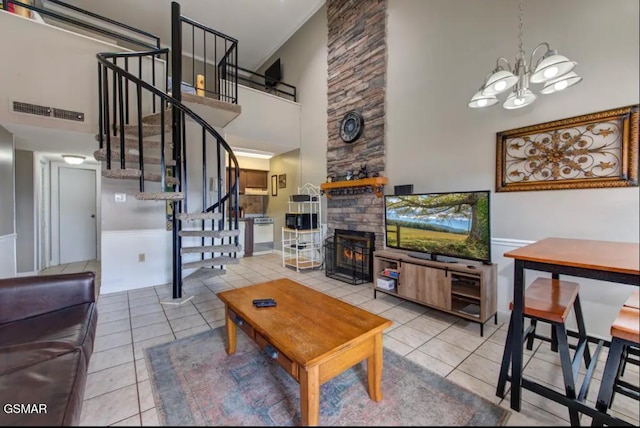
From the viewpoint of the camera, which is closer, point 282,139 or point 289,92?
point 282,139

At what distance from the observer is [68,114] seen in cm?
299

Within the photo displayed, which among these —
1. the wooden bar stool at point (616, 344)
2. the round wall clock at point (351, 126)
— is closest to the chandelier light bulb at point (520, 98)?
the wooden bar stool at point (616, 344)

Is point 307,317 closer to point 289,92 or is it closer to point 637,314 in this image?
point 637,314

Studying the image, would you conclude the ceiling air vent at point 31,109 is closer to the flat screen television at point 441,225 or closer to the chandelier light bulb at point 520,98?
the flat screen television at point 441,225

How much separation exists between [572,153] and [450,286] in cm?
142

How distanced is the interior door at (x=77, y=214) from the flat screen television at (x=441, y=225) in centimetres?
582

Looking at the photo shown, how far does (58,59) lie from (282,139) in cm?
307

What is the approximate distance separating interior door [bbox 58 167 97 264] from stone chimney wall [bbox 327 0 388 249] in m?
4.82

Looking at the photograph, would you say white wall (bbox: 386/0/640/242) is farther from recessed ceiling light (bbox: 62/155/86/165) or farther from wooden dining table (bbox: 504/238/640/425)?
recessed ceiling light (bbox: 62/155/86/165)

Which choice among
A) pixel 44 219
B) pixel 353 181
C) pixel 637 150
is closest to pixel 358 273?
pixel 353 181

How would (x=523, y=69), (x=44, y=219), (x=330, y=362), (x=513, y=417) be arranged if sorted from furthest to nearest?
1. (x=44, y=219)
2. (x=523, y=69)
3. (x=330, y=362)
4. (x=513, y=417)

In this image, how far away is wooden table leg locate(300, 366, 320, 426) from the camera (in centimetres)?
101

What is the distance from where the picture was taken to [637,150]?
1602 mm

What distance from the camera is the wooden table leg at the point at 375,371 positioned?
4.47 ft
